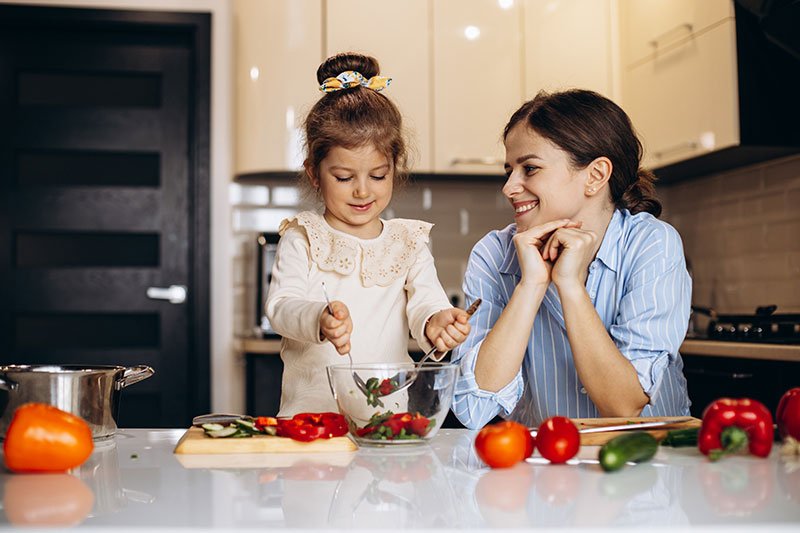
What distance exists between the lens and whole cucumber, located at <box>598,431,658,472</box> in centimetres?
105

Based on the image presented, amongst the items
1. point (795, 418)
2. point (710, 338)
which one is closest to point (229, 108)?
point (710, 338)

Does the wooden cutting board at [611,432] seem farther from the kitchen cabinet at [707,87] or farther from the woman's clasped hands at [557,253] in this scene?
the kitchen cabinet at [707,87]

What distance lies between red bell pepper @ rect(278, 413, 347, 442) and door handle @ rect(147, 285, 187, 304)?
266cm

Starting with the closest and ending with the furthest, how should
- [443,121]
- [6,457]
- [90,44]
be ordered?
[6,457] → [443,121] → [90,44]

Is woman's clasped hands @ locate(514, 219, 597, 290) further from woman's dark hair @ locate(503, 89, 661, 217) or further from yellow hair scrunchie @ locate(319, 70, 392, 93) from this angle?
yellow hair scrunchie @ locate(319, 70, 392, 93)

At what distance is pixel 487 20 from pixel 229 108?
1.14 meters

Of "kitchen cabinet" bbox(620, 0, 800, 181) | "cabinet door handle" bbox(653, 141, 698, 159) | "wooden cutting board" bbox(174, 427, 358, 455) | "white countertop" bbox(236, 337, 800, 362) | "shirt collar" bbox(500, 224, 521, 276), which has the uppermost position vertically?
"kitchen cabinet" bbox(620, 0, 800, 181)

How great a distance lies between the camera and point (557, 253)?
179cm

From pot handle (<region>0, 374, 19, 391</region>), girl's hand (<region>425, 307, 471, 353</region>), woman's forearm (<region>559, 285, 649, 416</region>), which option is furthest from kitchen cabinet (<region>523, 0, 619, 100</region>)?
pot handle (<region>0, 374, 19, 391</region>)

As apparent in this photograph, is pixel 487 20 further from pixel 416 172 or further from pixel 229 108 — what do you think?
pixel 229 108

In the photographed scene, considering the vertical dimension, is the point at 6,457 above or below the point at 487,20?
below

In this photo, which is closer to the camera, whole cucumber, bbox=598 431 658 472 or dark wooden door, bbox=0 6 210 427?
whole cucumber, bbox=598 431 658 472

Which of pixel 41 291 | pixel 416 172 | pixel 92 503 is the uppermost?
pixel 416 172

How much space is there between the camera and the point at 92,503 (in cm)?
92
